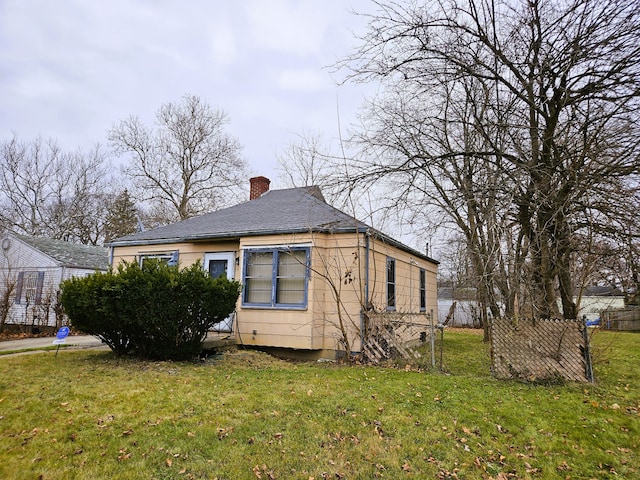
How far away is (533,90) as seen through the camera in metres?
6.05

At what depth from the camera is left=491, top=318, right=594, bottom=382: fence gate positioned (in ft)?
21.4

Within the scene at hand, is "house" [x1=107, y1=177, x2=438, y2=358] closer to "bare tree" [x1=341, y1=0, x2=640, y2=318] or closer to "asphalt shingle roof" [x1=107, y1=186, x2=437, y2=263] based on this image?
"asphalt shingle roof" [x1=107, y1=186, x2=437, y2=263]

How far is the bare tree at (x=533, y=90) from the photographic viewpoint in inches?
191

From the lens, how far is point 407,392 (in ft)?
19.3

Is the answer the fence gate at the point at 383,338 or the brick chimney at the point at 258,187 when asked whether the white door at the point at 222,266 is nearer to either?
the fence gate at the point at 383,338

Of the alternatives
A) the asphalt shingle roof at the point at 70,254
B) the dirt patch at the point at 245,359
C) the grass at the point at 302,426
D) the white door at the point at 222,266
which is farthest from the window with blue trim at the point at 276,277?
the asphalt shingle roof at the point at 70,254

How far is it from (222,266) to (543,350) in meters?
7.68

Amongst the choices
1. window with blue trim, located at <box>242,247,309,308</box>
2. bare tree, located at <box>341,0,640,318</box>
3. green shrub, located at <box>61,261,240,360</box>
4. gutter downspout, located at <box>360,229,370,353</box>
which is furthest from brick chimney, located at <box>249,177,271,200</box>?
bare tree, located at <box>341,0,640,318</box>

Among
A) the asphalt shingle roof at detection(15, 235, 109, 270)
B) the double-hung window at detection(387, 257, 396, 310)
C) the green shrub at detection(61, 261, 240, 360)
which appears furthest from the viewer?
the asphalt shingle roof at detection(15, 235, 109, 270)

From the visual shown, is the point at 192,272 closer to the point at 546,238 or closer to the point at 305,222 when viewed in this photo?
the point at 305,222

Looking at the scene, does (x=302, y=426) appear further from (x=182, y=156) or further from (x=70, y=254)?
(x=182, y=156)

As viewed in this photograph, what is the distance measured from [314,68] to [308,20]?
188cm

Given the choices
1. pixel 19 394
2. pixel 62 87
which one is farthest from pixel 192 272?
pixel 62 87

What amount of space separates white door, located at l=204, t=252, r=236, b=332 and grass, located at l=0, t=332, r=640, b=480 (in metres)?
3.15
